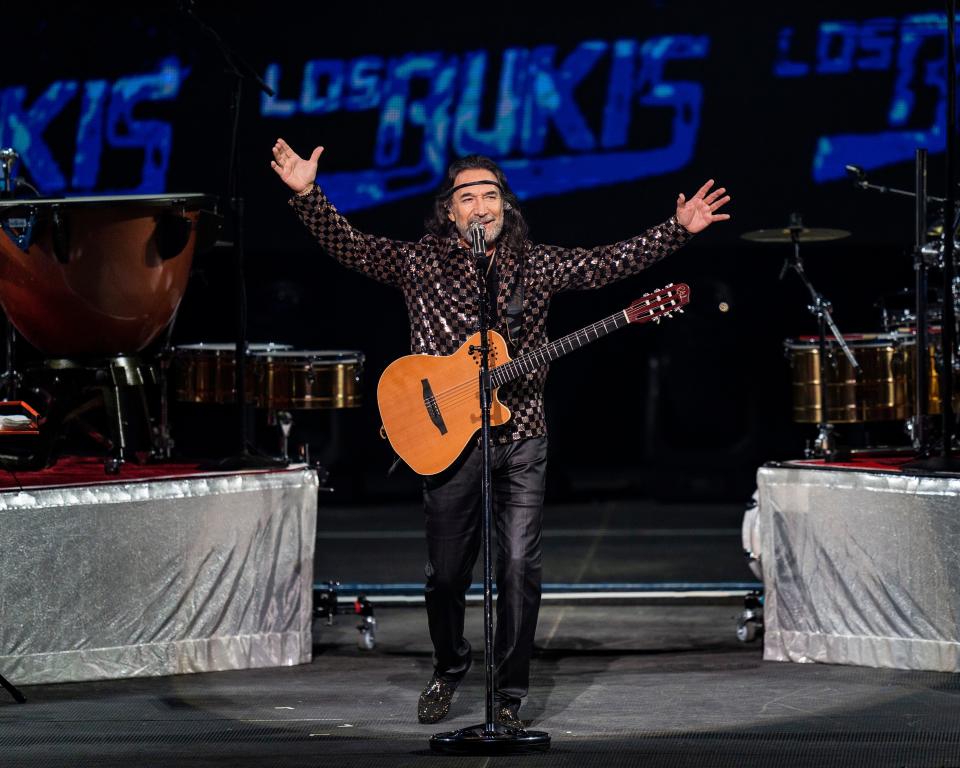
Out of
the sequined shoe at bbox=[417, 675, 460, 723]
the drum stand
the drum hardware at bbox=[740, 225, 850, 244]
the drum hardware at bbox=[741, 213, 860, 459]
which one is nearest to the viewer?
the sequined shoe at bbox=[417, 675, 460, 723]

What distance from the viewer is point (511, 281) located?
5.04m

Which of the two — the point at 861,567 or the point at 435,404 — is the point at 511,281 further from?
the point at 861,567

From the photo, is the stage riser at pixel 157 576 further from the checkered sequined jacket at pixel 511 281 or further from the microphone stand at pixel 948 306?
the microphone stand at pixel 948 306

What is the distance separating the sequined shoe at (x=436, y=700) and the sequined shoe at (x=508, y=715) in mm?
269

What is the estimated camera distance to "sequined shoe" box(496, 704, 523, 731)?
4863 millimetres

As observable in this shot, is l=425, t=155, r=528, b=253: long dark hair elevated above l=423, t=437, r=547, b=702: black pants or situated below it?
above

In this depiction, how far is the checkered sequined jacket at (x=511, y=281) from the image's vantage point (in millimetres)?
4992

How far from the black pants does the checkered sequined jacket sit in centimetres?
11

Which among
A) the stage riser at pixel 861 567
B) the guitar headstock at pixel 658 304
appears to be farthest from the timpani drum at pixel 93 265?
the stage riser at pixel 861 567

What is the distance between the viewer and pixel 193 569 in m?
6.02

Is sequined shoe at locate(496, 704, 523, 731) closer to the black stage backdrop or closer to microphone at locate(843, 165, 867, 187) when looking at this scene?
microphone at locate(843, 165, 867, 187)

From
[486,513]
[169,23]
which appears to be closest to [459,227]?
[486,513]

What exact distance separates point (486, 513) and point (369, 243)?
1.13 meters

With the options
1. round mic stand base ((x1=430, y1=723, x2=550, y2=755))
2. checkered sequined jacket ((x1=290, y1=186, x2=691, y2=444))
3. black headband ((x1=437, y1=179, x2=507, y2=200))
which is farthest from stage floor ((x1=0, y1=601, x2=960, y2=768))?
black headband ((x1=437, y1=179, x2=507, y2=200))
